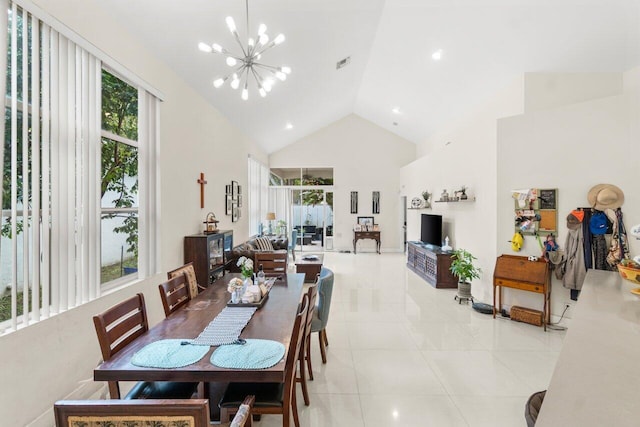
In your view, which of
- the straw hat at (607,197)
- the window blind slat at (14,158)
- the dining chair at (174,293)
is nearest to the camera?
the window blind slat at (14,158)

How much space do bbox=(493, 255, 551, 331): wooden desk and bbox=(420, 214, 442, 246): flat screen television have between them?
7.30 ft

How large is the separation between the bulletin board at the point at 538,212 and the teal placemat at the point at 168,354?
4.20 metres

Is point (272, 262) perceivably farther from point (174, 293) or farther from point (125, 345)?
point (125, 345)

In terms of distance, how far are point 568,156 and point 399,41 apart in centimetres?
304

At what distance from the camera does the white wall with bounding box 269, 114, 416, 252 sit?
9.75 metres

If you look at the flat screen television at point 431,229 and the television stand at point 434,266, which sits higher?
the flat screen television at point 431,229

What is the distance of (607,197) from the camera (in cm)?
339

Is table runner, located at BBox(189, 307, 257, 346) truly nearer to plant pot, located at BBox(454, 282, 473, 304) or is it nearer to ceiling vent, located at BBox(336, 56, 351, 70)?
plant pot, located at BBox(454, 282, 473, 304)

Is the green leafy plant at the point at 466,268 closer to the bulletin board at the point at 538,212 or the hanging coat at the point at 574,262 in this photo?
the bulletin board at the point at 538,212

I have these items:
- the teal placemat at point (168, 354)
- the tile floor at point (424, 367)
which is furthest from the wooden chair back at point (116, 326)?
the tile floor at point (424, 367)

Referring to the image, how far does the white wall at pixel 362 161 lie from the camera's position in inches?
384

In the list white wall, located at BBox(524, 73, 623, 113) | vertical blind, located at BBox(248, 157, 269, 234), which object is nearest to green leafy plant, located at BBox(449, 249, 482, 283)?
white wall, located at BBox(524, 73, 623, 113)

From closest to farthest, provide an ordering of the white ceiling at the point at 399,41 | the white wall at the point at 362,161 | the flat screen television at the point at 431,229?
the white ceiling at the point at 399,41, the flat screen television at the point at 431,229, the white wall at the point at 362,161

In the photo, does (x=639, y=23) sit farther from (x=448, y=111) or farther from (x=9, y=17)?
(x=9, y=17)
